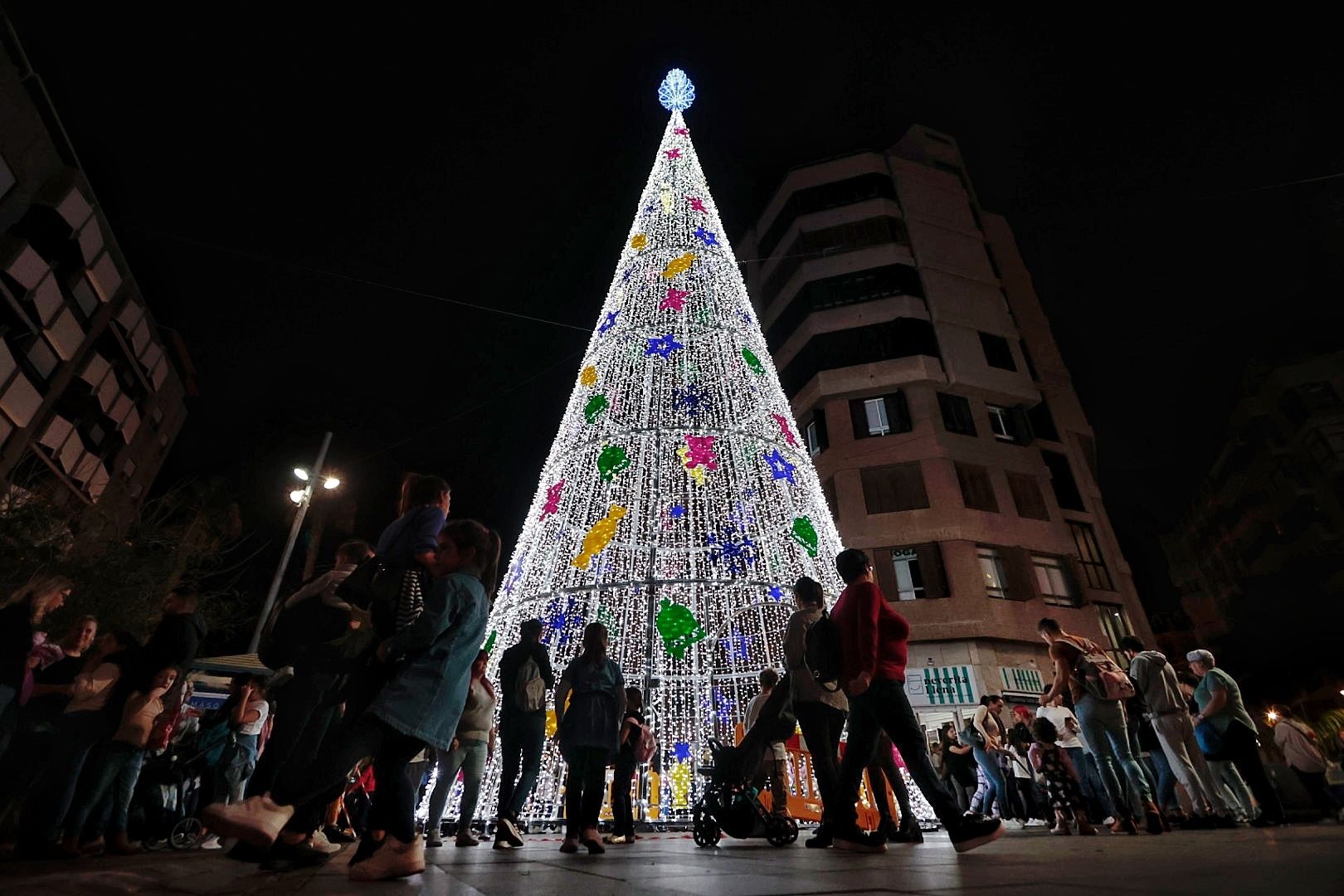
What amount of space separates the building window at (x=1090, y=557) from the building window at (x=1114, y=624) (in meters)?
0.63

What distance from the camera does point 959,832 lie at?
301 centimetres

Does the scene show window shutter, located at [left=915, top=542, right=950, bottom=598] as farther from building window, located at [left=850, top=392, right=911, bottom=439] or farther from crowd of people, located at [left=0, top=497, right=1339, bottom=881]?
crowd of people, located at [left=0, top=497, right=1339, bottom=881]

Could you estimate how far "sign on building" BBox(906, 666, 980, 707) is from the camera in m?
16.2

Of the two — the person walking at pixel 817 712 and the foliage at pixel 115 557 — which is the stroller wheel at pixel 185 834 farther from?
the foliage at pixel 115 557

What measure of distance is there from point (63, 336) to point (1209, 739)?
27.2 metres


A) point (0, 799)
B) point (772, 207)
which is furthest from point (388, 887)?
point (772, 207)

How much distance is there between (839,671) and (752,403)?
426 centimetres

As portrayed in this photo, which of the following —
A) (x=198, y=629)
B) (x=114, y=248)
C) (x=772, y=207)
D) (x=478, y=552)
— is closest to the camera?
(x=478, y=552)

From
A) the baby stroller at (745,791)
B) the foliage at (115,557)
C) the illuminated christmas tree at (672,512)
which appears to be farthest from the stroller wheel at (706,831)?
the foliage at (115,557)

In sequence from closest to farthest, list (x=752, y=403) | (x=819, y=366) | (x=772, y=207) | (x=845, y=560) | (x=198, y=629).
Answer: (x=845, y=560) < (x=198, y=629) < (x=752, y=403) < (x=819, y=366) < (x=772, y=207)

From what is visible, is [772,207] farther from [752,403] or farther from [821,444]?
[752,403]

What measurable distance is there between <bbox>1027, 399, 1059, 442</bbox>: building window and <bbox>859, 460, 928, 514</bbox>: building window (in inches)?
256

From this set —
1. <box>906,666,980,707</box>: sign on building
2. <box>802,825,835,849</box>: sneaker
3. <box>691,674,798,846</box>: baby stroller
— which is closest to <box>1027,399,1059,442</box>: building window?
<box>906,666,980,707</box>: sign on building

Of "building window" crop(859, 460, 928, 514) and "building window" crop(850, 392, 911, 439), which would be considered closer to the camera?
"building window" crop(859, 460, 928, 514)
